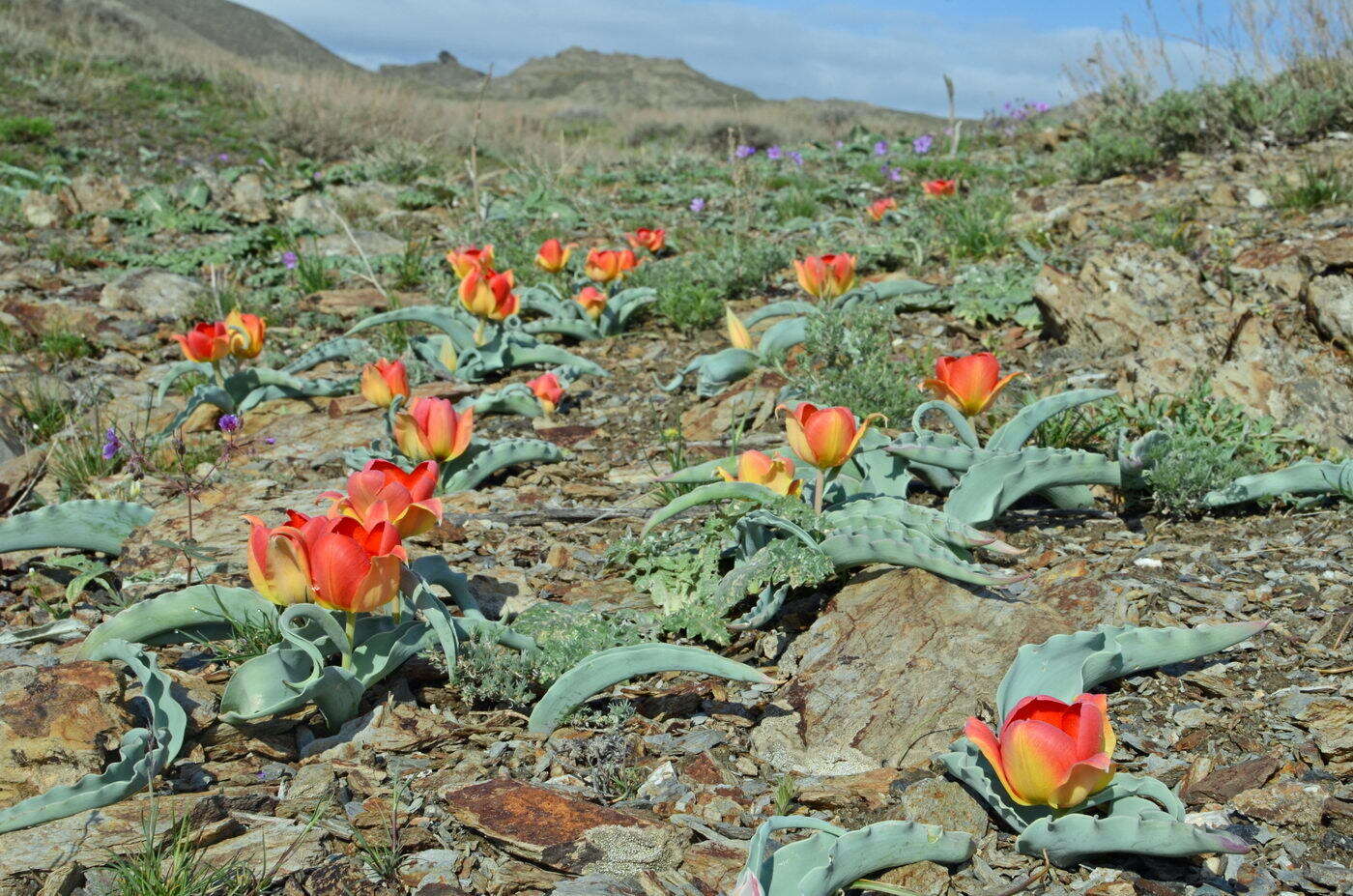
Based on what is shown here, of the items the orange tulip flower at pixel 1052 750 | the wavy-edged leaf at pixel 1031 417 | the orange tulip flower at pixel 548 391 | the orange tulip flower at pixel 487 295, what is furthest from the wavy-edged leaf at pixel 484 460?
the orange tulip flower at pixel 1052 750

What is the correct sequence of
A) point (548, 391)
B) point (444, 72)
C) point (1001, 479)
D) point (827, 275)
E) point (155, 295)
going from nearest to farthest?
point (1001, 479)
point (548, 391)
point (827, 275)
point (155, 295)
point (444, 72)

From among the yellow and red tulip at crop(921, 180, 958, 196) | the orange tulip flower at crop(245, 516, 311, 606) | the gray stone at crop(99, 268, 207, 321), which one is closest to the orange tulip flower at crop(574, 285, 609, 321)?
the gray stone at crop(99, 268, 207, 321)

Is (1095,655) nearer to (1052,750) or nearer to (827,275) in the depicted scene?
(1052,750)

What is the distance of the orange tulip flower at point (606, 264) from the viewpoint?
16.2 ft

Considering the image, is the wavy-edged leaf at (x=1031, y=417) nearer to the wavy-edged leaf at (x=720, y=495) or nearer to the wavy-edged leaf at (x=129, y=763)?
the wavy-edged leaf at (x=720, y=495)

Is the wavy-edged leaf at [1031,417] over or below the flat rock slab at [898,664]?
over

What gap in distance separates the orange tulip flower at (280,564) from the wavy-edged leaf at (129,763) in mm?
251

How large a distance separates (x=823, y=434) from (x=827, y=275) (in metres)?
2.01

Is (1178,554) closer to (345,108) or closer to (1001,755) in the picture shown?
(1001,755)

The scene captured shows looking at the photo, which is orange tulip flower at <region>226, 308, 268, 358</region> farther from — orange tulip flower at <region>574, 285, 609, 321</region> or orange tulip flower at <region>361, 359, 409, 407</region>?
orange tulip flower at <region>574, 285, 609, 321</region>

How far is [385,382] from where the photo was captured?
3.55 m

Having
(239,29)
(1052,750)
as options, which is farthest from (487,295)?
(239,29)

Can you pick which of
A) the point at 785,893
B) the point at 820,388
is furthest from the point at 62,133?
the point at 785,893

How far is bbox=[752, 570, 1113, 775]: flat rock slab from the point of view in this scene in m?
2.01
